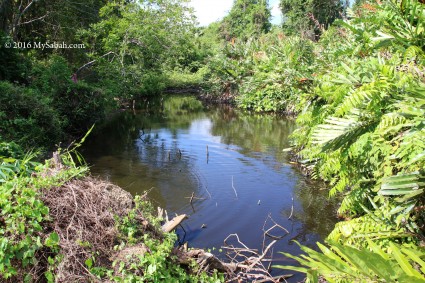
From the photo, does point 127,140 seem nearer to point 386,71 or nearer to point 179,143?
point 179,143

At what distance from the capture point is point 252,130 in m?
14.9

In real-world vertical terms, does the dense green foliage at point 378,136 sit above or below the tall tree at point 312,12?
below

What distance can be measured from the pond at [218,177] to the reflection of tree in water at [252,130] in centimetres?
3

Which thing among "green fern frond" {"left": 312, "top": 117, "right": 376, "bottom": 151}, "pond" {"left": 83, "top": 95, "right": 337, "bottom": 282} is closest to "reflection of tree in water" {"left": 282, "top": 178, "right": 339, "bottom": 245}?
"pond" {"left": 83, "top": 95, "right": 337, "bottom": 282}

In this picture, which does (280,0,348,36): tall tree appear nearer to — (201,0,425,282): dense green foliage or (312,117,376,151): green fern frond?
(201,0,425,282): dense green foliage

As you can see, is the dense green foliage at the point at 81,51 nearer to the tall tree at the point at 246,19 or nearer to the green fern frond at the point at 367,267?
the green fern frond at the point at 367,267

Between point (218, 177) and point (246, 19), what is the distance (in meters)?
33.9

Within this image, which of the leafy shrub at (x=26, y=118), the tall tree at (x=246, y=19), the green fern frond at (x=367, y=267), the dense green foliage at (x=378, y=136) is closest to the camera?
the green fern frond at (x=367, y=267)

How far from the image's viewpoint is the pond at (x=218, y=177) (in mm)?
6191

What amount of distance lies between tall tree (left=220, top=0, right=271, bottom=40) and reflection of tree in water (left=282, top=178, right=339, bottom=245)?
2870 cm

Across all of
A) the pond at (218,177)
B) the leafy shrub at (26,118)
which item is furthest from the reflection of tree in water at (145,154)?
the leafy shrub at (26,118)

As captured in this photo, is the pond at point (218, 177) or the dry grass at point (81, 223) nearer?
the dry grass at point (81, 223)

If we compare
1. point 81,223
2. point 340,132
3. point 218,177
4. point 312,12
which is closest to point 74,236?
point 81,223

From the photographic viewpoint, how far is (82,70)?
16344 millimetres
